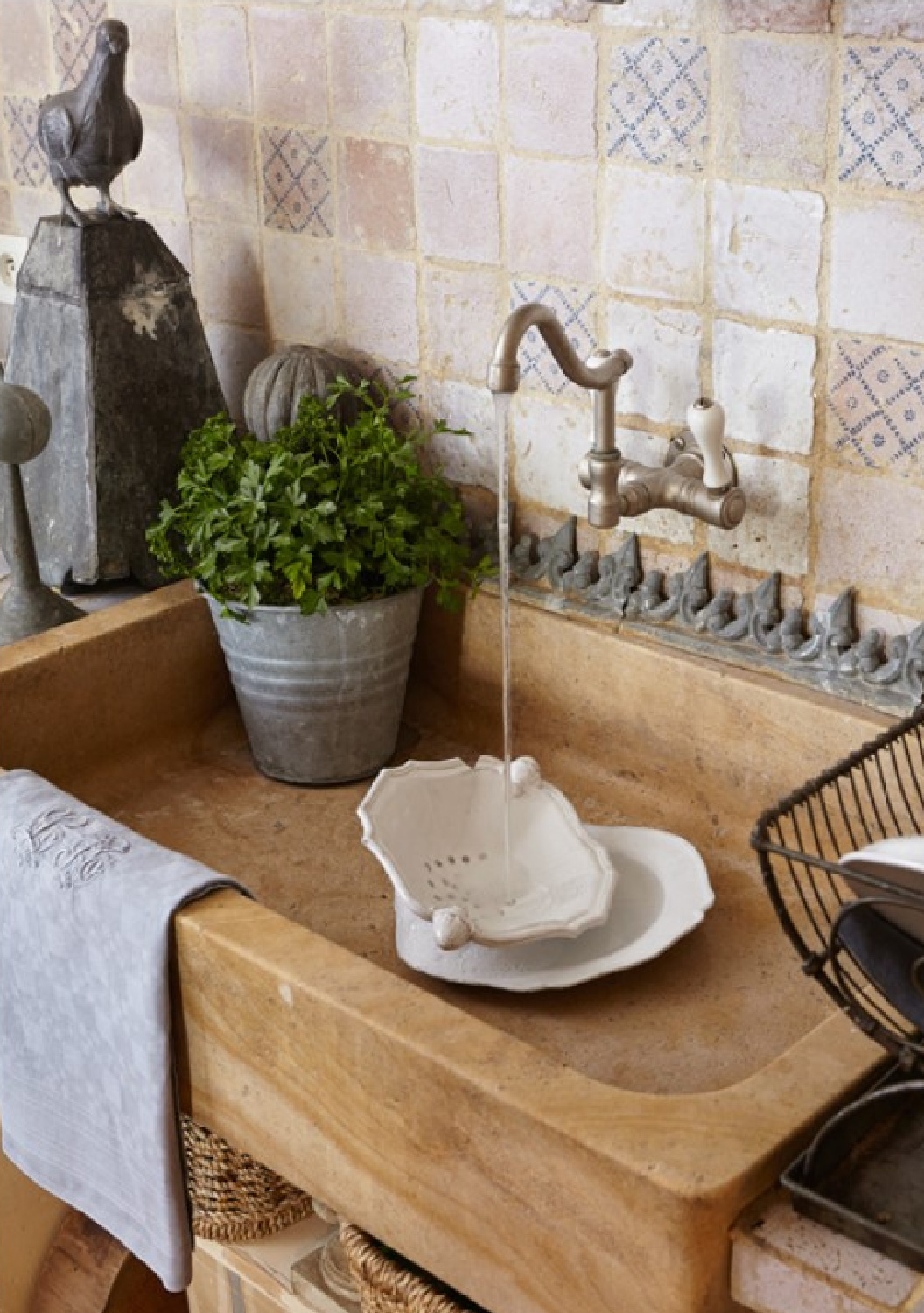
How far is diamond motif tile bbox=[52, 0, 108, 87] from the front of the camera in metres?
1.91

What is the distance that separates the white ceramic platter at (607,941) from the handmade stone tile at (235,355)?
73 centimetres

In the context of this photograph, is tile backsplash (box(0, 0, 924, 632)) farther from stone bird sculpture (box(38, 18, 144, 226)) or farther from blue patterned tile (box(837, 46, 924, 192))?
stone bird sculpture (box(38, 18, 144, 226))

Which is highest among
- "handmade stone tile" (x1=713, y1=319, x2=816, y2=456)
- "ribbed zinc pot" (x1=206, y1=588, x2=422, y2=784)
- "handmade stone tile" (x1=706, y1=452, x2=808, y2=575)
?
"handmade stone tile" (x1=713, y1=319, x2=816, y2=456)

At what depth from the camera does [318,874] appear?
1.55m

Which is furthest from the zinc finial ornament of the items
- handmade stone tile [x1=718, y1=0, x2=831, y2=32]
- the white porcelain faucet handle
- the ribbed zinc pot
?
handmade stone tile [x1=718, y1=0, x2=831, y2=32]

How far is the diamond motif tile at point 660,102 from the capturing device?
1408mm

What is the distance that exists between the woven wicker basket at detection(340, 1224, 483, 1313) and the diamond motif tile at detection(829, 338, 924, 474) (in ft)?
2.36

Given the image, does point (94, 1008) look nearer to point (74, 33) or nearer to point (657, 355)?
point (657, 355)

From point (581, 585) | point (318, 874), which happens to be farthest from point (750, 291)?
point (318, 874)

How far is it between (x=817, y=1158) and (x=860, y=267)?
72cm

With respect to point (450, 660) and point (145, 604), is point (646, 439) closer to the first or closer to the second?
point (450, 660)

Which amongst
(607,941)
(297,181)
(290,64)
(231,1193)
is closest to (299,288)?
(297,181)

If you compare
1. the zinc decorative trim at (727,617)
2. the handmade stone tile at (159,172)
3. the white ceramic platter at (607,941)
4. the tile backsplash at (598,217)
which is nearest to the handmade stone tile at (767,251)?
the tile backsplash at (598,217)

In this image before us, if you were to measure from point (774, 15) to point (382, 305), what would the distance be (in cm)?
53
